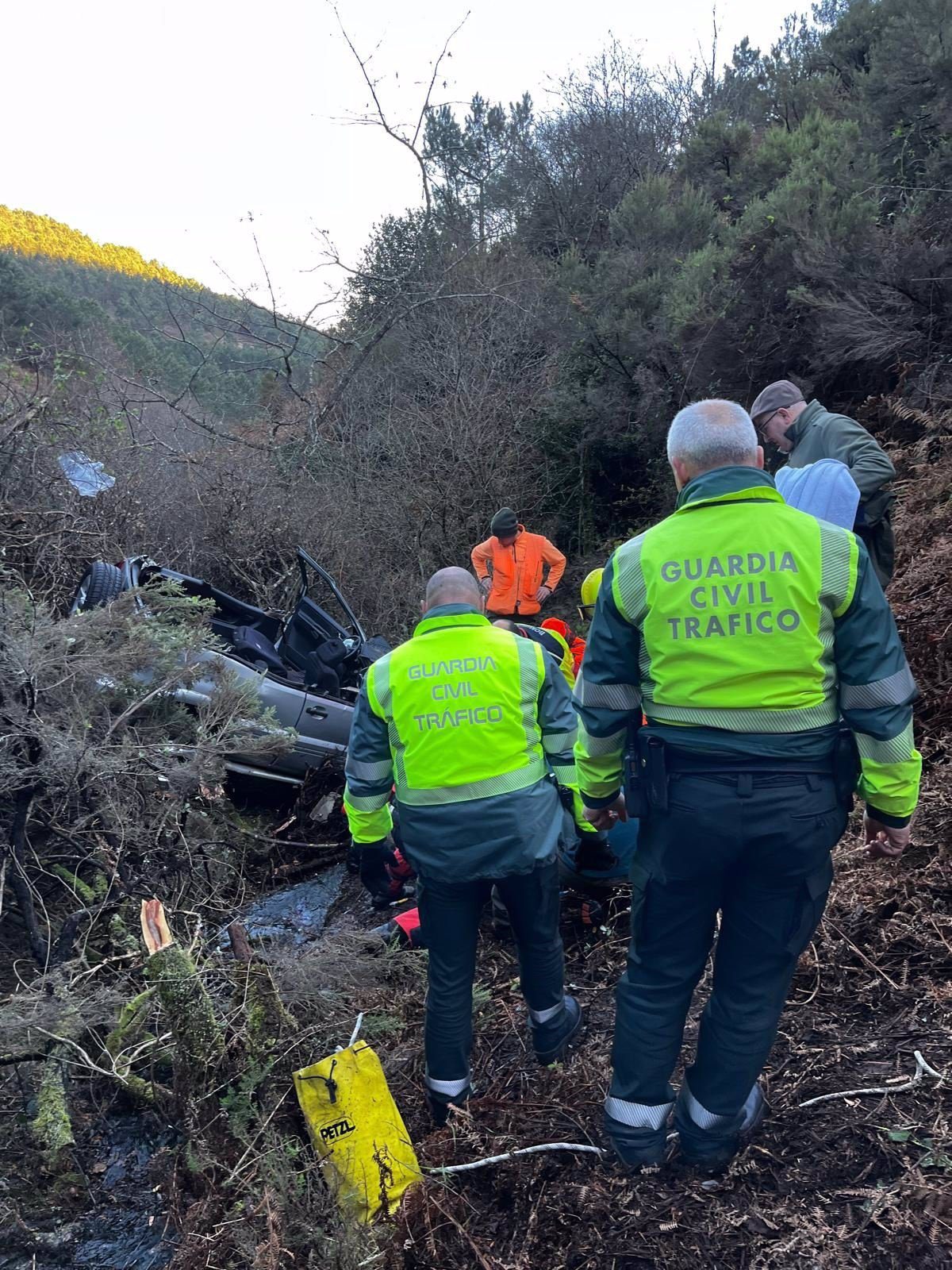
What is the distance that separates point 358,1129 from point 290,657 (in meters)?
4.00

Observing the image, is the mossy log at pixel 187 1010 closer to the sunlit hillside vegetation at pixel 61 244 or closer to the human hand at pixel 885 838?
the human hand at pixel 885 838

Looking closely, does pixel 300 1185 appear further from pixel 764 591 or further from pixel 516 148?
pixel 516 148

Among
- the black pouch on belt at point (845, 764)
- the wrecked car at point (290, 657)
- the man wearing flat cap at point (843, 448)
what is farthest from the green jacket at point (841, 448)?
the wrecked car at point (290, 657)

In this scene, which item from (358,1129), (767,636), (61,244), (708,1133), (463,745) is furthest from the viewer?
(61,244)

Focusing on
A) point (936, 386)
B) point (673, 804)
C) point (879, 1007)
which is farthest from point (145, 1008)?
point (936, 386)

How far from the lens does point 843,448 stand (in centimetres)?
411

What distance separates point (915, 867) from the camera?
357 cm

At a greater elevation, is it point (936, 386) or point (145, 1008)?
point (936, 386)

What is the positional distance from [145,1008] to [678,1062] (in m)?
1.89

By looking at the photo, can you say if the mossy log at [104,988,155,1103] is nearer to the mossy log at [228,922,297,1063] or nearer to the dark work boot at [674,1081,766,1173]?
the mossy log at [228,922,297,1063]

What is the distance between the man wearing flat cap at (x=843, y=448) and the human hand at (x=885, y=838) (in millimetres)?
1777

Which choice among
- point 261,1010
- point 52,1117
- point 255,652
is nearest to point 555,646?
point 255,652

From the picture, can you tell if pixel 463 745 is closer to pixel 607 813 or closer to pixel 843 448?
pixel 607 813

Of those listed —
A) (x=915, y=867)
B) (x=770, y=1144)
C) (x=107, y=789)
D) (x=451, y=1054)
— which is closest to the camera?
(x=770, y=1144)
